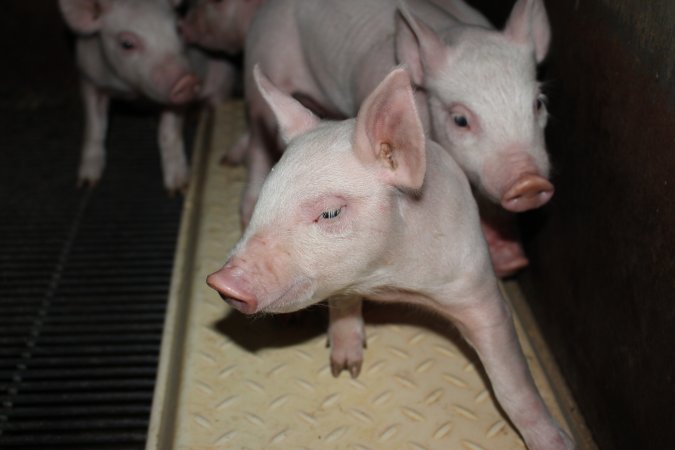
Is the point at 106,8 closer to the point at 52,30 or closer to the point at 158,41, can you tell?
the point at 158,41

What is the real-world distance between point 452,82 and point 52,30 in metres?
3.81

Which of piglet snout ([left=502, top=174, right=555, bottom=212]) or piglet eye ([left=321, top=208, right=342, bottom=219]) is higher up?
piglet eye ([left=321, top=208, right=342, bottom=219])

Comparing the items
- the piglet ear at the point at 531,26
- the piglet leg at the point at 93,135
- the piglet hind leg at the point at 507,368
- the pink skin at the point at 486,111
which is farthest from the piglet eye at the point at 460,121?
the piglet leg at the point at 93,135

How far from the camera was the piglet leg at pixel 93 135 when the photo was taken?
4586mm

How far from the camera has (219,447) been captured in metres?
2.74

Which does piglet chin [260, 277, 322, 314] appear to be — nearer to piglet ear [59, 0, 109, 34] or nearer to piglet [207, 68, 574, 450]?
piglet [207, 68, 574, 450]

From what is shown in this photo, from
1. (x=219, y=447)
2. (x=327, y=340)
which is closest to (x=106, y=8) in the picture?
(x=327, y=340)

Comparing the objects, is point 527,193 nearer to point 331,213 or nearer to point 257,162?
point 331,213

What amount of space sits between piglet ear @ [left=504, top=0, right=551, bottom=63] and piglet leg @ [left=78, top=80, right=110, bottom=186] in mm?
2622

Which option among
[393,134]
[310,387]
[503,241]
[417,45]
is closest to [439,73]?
[417,45]

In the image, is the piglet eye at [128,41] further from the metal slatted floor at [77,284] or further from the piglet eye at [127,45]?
the metal slatted floor at [77,284]

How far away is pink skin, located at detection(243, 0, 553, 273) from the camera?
2.80 m

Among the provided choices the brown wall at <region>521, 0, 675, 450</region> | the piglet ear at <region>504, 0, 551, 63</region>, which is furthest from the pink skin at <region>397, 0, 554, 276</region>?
the brown wall at <region>521, 0, 675, 450</region>

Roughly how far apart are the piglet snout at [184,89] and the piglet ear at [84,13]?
2.14 feet
